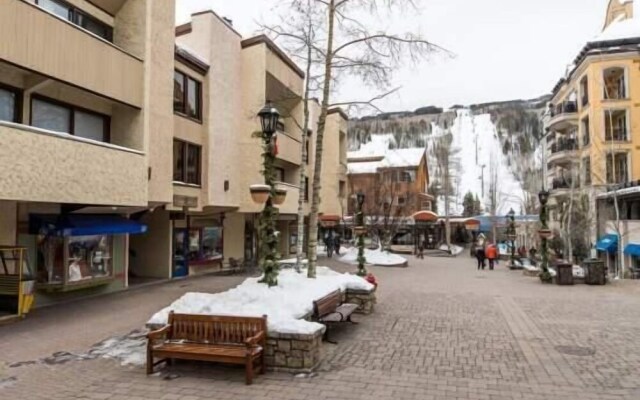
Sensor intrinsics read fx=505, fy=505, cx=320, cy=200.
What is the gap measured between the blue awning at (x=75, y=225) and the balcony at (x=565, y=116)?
35700 millimetres

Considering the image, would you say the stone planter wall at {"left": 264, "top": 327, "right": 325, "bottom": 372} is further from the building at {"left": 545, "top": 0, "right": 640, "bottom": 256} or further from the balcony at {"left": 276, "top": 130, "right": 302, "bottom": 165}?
the building at {"left": 545, "top": 0, "right": 640, "bottom": 256}

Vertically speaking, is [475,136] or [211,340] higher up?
[475,136]

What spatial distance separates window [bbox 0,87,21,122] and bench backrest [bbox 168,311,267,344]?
7.39 meters

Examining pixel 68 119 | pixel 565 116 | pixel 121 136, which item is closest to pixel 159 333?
pixel 68 119

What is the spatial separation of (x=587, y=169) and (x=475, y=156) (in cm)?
8603

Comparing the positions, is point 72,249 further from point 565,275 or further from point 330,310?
point 565,275

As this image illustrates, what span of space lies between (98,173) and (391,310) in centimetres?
796

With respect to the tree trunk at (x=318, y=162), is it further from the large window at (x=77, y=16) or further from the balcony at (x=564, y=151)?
the balcony at (x=564, y=151)

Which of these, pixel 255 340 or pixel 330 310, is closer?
pixel 255 340

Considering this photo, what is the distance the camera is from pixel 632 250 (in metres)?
27.9

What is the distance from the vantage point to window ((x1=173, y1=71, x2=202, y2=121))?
1853 centimetres

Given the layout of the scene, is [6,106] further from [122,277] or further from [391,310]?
[391,310]

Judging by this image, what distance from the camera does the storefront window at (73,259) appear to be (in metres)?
13.0

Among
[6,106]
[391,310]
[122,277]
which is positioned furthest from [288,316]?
[122,277]
